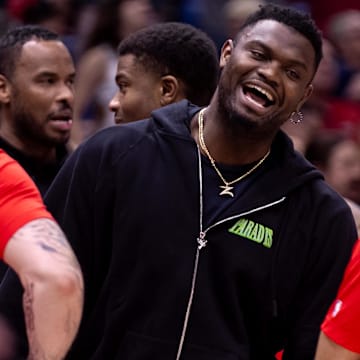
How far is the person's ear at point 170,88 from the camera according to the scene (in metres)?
4.71

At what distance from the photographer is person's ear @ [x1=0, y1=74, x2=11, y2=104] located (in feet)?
17.3

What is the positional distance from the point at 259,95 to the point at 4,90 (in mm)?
1606

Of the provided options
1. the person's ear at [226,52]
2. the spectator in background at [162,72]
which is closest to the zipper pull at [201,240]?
the person's ear at [226,52]

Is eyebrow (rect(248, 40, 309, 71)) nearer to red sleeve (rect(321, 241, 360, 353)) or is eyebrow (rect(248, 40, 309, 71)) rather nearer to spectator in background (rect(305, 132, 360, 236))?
red sleeve (rect(321, 241, 360, 353))

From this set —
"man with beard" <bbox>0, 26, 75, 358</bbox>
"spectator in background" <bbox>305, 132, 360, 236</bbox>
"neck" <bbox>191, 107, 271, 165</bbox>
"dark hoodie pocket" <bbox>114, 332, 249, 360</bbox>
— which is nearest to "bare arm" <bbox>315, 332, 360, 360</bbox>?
"dark hoodie pocket" <bbox>114, 332, 249, 360</bbox>

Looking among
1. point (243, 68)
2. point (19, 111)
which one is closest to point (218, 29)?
point (19, 111)

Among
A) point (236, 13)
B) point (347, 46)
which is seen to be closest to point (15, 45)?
point (236, 13)

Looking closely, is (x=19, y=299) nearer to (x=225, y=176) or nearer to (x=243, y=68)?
(x=225, y=176)

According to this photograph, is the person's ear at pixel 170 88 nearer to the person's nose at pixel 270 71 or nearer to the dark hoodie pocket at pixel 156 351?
the person's nose at pixel 270 71

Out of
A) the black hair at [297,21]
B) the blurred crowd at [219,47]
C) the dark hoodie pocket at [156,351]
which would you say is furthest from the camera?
the blurred crowd at [219,47]

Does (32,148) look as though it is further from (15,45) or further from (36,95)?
(15,45)

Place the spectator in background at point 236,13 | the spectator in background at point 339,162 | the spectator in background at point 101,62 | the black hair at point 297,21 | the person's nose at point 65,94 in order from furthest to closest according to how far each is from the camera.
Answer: the spectator in background at point 236,13 → the spectator in background at point 101,62 → the spectator in background at point 339,162 → the person's nose at point 65,94 → the black hair at point 297,21

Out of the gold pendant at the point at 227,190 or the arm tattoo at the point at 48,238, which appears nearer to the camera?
the arm tattoo at the point at 48,238

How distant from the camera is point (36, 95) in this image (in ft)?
17.1
